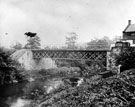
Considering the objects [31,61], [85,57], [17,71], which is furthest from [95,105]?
[31,61]

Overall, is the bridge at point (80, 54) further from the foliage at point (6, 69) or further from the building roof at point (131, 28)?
the foliage at point (6, 69)

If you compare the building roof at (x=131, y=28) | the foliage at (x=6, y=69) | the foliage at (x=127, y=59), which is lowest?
the foliage at (x=6, y=69)

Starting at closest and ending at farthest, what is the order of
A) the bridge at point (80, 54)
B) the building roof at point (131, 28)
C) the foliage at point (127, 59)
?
the foliage at point (127, 59)
the bridge at point (80, 54)
the building roof at point (131, 28)

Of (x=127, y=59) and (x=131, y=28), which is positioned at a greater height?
(x=131, y=28)

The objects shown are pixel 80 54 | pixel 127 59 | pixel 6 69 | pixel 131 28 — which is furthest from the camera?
pixel 131 28

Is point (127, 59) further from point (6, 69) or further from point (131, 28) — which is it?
point (131, 28)

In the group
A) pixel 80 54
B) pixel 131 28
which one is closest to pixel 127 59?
pixel 80 54

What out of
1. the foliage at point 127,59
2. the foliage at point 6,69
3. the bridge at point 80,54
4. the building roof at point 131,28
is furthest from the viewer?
the building roof at point 131,28

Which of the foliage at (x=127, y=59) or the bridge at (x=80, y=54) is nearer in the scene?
the foliage at (x=127, y=59)

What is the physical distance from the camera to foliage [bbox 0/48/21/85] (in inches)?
1028

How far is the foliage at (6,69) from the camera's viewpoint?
2612 centimetres

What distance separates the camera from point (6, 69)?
90.0ft

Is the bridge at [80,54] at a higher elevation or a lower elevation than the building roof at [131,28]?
lower

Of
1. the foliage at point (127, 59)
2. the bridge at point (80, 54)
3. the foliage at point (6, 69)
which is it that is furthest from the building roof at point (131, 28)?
the foliage at point (6, 69)
